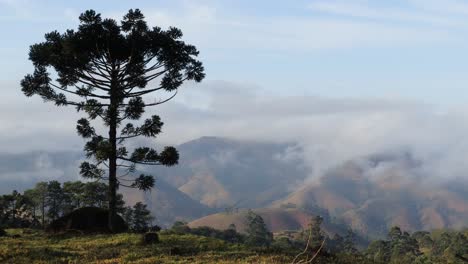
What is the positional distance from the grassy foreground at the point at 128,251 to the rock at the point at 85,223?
4940mm

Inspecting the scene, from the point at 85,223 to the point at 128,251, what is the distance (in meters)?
14.3

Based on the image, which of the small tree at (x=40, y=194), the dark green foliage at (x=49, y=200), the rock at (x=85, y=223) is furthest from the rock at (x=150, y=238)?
the small tree at (x=40, y=194)

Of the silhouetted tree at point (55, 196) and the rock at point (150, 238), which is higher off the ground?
the silhouetted tree at point (55, 196)

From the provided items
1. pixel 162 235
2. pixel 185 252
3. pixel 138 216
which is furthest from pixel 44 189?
pixel 185 252

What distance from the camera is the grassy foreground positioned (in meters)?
24.6

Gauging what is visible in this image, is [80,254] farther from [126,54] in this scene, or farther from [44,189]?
[44,189]

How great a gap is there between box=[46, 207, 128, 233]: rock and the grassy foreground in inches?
194

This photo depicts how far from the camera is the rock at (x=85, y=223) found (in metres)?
39.5

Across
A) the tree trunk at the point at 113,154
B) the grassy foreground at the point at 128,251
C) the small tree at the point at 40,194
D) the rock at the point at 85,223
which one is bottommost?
the grassy foreground at the point at 128,251

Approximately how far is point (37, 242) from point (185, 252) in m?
11.7

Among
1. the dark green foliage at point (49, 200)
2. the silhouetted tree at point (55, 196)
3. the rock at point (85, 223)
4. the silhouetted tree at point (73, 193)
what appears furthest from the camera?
the silhouetted tree at point (55, 196)

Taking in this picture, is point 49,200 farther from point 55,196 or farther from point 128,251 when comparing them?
point 128,251

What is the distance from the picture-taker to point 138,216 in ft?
417

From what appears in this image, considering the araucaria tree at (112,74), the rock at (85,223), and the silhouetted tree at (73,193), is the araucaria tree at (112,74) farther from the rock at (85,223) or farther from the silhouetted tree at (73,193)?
the silhouetted tree at (73,193)
